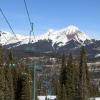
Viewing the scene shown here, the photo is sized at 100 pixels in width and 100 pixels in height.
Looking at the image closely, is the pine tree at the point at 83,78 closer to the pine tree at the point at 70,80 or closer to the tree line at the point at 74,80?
the tree line at the point at 74,80

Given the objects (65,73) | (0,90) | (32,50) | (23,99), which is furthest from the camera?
(65,73)

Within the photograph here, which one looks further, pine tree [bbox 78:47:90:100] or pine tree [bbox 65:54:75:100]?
pine tree [bbox 78:47:90:100]

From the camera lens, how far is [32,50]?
21.7 metres

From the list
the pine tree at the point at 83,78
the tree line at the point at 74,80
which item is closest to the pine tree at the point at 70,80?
the tree line at the point at 74,80

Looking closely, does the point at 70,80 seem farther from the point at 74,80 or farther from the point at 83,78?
the point at 83,78

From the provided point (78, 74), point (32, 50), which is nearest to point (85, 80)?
point (78, 74)

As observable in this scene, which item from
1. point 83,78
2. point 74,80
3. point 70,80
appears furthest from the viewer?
point 83,78

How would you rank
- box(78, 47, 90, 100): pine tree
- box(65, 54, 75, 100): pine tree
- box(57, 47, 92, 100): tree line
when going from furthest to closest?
box(78, 47, 90, 100): pine tree < box(57, 47, 92, 100): tree line < box(65, 54, 75, 100): pine tree

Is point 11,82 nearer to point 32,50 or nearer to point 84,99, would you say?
point 84,99

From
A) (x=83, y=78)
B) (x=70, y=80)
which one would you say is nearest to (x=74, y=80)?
(x=70, y=80)

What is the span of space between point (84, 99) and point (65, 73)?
285 inches

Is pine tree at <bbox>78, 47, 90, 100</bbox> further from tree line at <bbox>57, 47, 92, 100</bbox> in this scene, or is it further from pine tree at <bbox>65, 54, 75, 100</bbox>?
pine tree at <bbox>65, 54, 75, 100</bbox>

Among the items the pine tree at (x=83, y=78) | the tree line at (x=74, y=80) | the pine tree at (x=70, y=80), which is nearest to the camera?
the pine tree at (x=70, y=80)

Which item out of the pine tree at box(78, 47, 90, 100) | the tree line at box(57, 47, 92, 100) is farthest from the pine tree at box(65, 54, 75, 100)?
the pine tree at box(78, 47, 90, 100)
